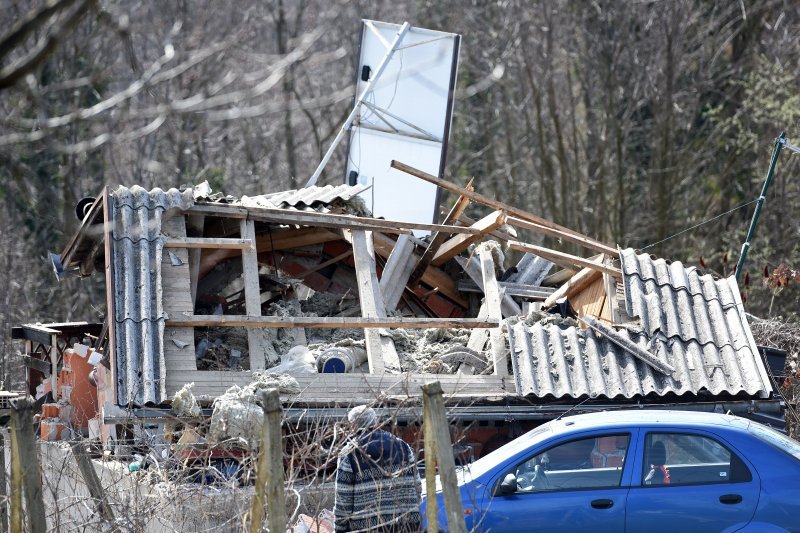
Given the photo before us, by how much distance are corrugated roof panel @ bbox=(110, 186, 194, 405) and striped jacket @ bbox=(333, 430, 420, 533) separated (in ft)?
10.5

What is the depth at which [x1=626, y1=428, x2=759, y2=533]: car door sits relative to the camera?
24.1ft

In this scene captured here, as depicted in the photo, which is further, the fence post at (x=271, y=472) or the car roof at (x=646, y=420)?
the car roof at (x=646, y=420)

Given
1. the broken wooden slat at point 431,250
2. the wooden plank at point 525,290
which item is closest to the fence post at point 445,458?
the wooden plank at point 525,290

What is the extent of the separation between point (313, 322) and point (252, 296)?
74 centimetres

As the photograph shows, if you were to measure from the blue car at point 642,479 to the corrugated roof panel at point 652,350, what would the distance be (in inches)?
90.6

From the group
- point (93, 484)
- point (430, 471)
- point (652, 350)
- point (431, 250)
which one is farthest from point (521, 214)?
point (430, 471)

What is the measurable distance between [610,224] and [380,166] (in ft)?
33.2

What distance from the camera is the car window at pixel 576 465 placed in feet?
24.8

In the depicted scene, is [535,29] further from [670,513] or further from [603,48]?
[670,513]

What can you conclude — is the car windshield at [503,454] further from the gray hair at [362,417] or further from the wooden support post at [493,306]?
the wooden support post at [493,306]

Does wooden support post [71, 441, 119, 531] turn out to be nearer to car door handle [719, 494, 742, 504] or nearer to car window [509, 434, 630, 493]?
car window [509, 434, 630, 493]

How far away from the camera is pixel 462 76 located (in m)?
29.8

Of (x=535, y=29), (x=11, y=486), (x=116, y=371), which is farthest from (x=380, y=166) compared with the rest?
(x=535, y=29)

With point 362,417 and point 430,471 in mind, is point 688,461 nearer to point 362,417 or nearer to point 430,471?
point 362,417
